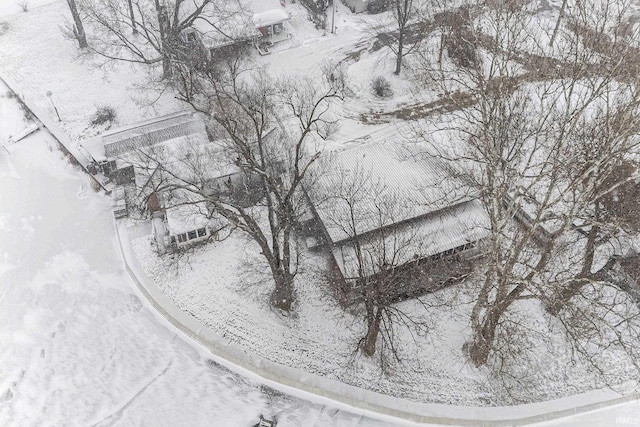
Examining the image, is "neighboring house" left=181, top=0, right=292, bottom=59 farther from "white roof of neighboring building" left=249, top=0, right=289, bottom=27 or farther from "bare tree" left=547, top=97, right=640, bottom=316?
"bare tree" left=547, top=97, right=640, bottom=316

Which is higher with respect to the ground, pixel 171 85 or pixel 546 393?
pixel 171 85

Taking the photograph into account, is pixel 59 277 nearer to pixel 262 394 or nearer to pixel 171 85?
pixel 262 394

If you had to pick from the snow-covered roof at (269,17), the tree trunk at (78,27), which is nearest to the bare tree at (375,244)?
the snow-covered roof at (269,17)

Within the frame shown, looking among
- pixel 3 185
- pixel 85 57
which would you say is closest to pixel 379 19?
pixel 85 57

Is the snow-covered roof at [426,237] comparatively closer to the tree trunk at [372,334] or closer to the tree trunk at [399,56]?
the tree trunk at [372,334]

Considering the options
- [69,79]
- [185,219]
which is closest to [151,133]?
[185,219]

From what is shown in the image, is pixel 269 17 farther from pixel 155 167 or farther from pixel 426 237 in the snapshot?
pixel 426 237
